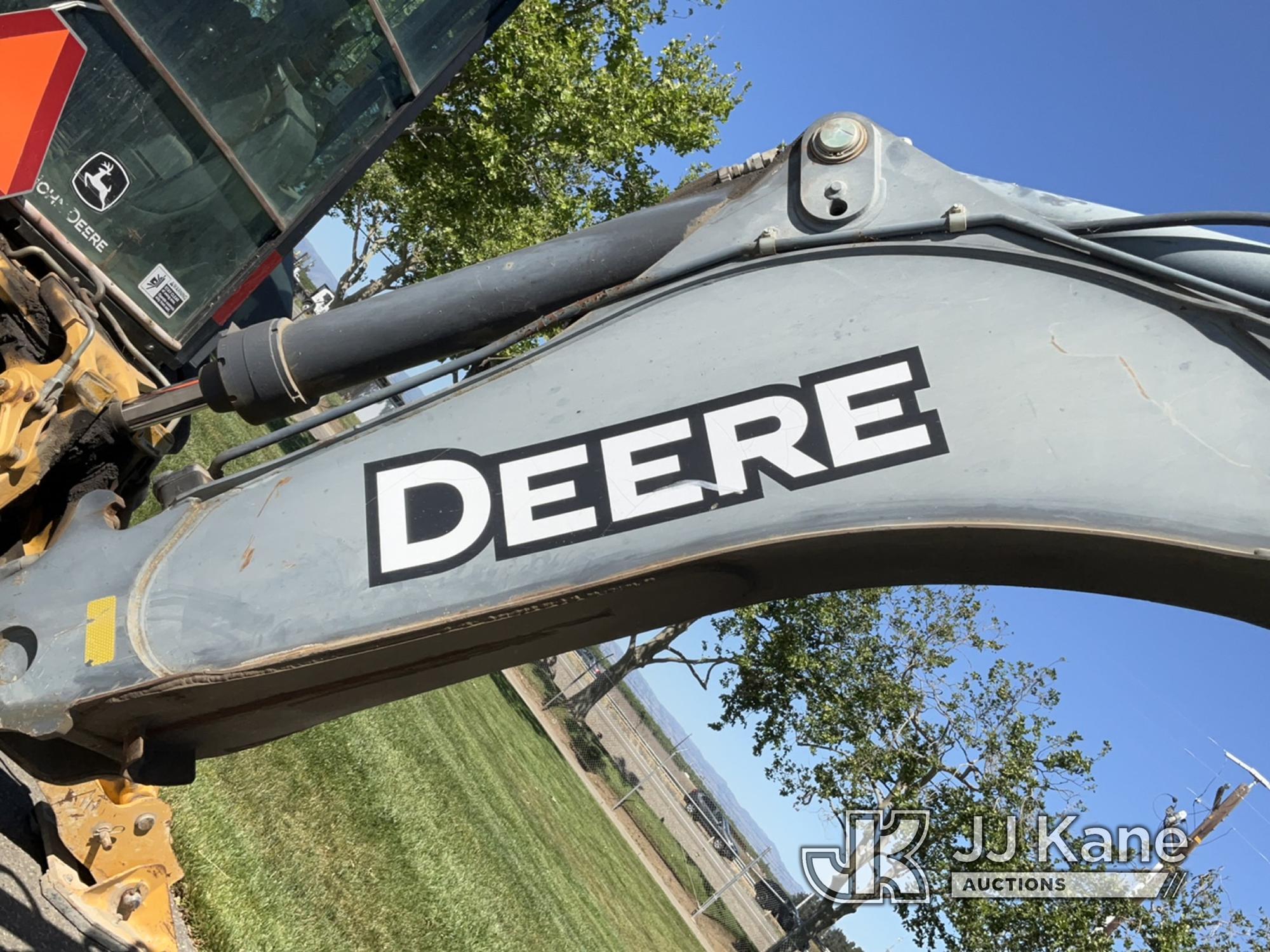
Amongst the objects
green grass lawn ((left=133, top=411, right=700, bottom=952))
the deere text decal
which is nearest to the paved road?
green grass lawn ((left=133, top=411, right=700, bottom=952))

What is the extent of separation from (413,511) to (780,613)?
22.6 meters

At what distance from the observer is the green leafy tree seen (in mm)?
18219

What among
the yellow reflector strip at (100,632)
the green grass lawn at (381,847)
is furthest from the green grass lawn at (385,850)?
the yellow reflector strip at (100,632)

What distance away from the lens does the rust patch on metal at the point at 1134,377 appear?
72.9 inches

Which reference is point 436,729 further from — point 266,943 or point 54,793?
point 54,793

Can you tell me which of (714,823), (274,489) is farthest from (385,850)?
(714,823)

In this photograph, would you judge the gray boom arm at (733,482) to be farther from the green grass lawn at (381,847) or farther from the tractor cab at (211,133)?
the green grass lawn at (381,847)

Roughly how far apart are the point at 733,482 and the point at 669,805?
36.4m

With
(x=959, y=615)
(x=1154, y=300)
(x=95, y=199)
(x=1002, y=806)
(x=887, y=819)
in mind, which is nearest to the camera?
(x=1154, y=300)

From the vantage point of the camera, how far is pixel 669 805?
36.6 m

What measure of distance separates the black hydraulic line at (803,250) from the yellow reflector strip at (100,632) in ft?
1.41

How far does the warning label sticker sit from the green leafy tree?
47.5 feet

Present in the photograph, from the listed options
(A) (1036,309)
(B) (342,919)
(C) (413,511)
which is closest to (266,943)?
(B) (342,919)

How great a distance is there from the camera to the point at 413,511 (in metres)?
2.13
